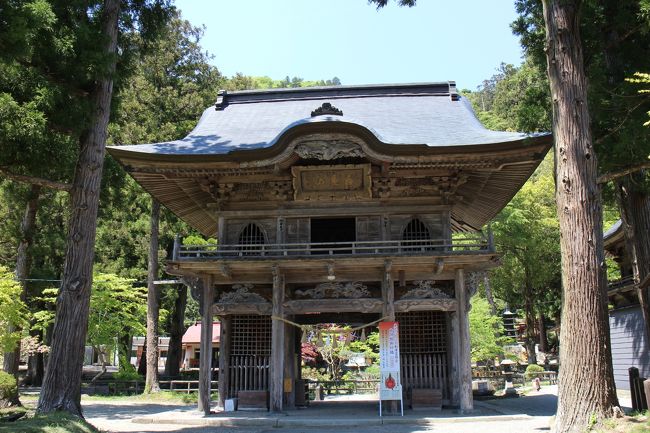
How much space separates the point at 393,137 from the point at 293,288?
4698 mm

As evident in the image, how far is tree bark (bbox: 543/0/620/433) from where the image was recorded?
25.8 feet

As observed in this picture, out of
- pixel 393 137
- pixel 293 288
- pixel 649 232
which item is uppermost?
pixel 393 137

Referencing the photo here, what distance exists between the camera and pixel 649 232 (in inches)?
515

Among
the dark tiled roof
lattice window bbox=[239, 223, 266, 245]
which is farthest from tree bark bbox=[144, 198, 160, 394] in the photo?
lattice window bbox=[239, 223, 266, 245]

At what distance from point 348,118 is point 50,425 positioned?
8482 millimetres

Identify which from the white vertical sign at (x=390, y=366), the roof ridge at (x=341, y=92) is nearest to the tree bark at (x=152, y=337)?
the roof ridge at (x=341, y=92)

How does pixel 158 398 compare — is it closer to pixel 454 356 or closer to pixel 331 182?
pixel 331 182

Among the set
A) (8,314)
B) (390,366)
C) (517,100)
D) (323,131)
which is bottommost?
(390,366)

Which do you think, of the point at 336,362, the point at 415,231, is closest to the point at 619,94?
the point at 415,231

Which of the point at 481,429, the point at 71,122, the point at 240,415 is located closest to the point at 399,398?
the point at 481,429

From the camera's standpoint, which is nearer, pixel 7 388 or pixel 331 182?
pixel 7 388

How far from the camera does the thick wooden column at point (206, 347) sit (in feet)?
42.4

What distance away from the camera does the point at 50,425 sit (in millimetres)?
7492

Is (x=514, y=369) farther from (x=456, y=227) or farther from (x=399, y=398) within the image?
(x=399, y=398)
